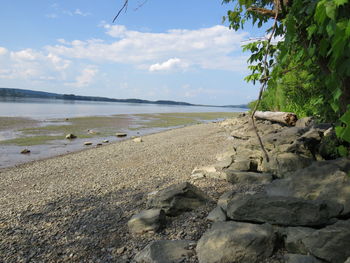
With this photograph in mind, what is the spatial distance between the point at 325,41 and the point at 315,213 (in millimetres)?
2038

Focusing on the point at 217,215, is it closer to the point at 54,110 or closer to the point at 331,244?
the point at 331,244

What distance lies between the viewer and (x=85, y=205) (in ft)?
20.4

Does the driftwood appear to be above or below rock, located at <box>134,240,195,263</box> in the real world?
above

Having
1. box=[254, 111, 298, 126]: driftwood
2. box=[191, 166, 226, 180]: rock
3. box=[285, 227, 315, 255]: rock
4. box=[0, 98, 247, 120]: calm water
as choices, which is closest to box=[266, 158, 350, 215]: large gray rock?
box=[285, 227, 315, 255]: rock

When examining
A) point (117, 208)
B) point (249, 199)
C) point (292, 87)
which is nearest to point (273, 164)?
point (249, 199)

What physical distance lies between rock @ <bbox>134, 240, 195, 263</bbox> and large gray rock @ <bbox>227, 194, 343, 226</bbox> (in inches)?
29.8

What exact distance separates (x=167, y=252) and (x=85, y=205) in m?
3.40

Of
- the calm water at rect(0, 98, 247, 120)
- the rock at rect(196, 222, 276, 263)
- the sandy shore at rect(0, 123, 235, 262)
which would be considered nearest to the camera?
the rock at rect(196, 222, 276, 263)

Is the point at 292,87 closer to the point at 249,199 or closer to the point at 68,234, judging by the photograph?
the point at 249,199

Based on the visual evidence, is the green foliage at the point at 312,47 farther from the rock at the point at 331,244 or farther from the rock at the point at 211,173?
the rock at the point at 211,173

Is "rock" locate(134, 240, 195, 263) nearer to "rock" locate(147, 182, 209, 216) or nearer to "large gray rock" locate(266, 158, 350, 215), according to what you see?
"rock" locate(147, 182, 209, 216)

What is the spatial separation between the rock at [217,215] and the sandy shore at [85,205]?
0.44 ft

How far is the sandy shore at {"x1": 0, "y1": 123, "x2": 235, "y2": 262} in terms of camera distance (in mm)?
4184

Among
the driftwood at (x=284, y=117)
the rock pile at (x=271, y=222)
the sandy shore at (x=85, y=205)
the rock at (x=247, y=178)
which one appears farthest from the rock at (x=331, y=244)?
the driftwood at (x=284, y=117)
